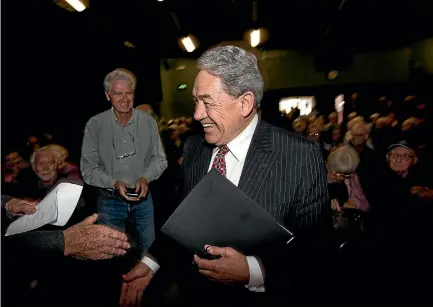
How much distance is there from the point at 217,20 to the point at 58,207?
7386 mm

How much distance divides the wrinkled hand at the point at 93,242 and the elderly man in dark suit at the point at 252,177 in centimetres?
18

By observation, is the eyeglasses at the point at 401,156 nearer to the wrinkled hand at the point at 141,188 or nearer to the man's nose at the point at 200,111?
the wrinkled hand at the point at 141,188

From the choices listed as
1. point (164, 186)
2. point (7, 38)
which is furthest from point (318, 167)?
point (7, 38)

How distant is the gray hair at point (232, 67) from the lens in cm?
174

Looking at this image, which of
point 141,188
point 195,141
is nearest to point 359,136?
point 141,188

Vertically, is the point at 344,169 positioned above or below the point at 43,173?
below

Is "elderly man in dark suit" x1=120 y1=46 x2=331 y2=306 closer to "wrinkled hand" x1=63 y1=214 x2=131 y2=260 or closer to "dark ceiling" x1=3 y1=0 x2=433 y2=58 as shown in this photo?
"wrinkled hand" x1=63 y1=214 x2=131 y2=260

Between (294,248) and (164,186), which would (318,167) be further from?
(164,186)

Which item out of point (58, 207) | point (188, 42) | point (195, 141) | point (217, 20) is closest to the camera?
point (58, 207)

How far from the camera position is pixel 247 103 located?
1812 mm

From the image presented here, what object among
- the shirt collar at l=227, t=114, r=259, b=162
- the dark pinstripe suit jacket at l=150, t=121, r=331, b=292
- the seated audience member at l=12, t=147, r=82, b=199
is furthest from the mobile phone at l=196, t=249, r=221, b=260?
the seated audience member at l=12, t=147, r=82, b=199

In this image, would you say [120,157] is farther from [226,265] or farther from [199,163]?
[226,265]

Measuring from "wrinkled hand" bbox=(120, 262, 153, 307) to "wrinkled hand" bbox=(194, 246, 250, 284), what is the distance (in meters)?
0.48

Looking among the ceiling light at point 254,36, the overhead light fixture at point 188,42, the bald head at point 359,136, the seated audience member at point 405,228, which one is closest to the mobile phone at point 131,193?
the seated audience member at point 405,228
